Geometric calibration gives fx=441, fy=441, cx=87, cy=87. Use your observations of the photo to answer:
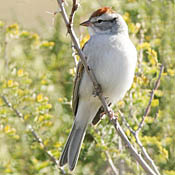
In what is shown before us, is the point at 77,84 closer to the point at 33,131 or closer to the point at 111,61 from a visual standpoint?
the point at 111,61

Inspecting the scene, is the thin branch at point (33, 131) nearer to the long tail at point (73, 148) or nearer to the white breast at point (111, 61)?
the long tail at point (73, 148)

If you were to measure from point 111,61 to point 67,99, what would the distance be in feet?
3.98

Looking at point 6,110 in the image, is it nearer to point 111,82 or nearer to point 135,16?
point 111,82

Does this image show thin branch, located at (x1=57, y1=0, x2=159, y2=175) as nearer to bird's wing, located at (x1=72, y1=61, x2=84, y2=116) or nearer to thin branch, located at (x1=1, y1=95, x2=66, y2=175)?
bird's wing, located at (x1=72, y1=61, x2=84, y2=116)

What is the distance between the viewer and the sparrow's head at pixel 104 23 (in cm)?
370

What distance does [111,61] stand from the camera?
134 inches

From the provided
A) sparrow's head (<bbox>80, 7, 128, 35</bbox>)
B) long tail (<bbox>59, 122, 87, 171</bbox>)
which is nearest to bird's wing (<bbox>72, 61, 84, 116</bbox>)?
long tail (<bbox>59, 122, 87, 171</bbox>)

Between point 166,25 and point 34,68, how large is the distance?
1456mm

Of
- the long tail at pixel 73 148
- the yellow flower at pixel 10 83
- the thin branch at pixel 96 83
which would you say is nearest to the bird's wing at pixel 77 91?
the long tail at pixel 73 148

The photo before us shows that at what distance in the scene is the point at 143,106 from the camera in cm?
413

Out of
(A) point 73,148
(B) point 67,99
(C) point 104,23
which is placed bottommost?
(A) point 73,148

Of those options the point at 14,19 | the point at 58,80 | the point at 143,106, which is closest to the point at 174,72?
the point at 143,106

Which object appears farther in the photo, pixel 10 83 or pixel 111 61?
pixel 10 83

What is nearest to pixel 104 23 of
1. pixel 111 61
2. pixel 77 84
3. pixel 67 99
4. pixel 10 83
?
pixel 111 61
